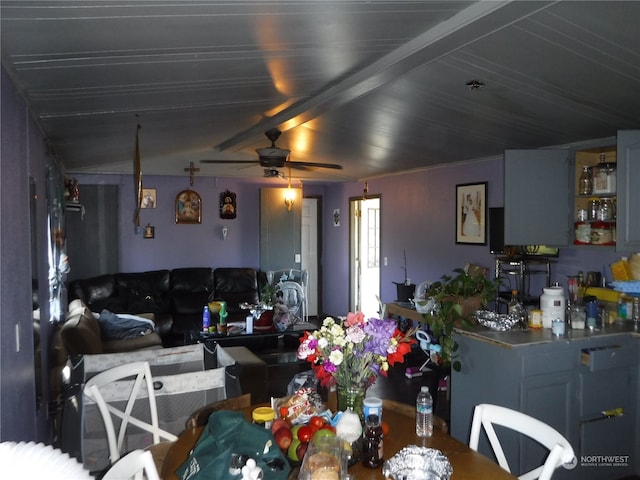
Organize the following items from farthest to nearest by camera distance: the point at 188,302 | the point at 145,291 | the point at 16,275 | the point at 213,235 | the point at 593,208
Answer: the point at 213,235 < the point at 188,302 < the point at 145,291 < the point at 593,208 < the point at 16,275

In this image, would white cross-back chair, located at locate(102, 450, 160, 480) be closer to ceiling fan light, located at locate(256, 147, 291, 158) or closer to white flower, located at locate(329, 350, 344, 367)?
white flower, located at locate(329, 350, 344, 367)

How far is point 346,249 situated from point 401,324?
2255mm

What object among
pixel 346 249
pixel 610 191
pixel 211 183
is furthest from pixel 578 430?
pixel 211 183

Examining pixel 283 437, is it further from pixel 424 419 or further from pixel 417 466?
pixel 424 419

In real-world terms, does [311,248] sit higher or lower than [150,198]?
lower

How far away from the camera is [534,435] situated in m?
1.76

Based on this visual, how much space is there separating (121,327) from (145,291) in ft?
5.52

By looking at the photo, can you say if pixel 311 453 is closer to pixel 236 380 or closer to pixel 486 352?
pixel 236 380

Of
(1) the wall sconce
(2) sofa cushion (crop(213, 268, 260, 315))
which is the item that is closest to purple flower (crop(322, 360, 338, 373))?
(2) sofa cushion (crop(213, 268, 260, 315))

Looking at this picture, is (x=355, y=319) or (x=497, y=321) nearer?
(x=355, y=319)

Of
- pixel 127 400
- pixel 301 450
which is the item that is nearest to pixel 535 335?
pixel 301 450

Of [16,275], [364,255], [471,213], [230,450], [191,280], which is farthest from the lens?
[364,255]

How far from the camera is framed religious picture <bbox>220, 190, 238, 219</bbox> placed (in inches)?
289

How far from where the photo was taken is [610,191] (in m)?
3.78
